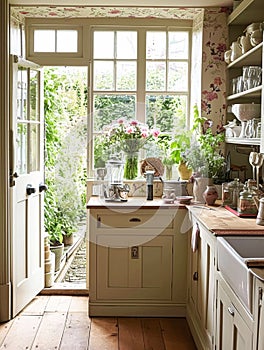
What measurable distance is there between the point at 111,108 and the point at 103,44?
55cm

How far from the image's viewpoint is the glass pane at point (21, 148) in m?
3.89

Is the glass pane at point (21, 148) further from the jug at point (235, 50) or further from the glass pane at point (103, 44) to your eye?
the jug at point (235, 50)

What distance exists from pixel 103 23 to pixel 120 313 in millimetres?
2365

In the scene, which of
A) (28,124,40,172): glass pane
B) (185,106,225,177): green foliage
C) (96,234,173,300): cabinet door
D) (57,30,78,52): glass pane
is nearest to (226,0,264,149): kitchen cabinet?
(185,106,225,177): green foliage

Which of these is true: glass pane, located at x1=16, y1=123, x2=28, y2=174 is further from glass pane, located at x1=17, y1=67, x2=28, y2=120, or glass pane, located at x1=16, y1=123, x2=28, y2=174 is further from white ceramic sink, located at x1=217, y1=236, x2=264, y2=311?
white ceramic sink, located at x1=217, y1=236, x2=264, y2=311

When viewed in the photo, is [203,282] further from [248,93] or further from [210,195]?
[248,93]

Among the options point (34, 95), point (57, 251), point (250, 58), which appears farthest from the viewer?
point (57, 251)

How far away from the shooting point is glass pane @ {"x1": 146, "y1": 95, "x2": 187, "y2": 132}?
4512mm

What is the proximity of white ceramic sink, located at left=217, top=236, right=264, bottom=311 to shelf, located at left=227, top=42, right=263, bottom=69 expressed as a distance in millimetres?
1263

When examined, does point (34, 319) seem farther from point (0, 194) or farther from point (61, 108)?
point (61, 108)

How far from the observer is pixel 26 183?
13.0ft

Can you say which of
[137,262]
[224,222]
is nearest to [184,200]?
[137,262]

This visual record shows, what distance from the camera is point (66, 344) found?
132 inches

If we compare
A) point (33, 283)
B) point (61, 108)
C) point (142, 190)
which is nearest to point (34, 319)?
point (33, 283)
